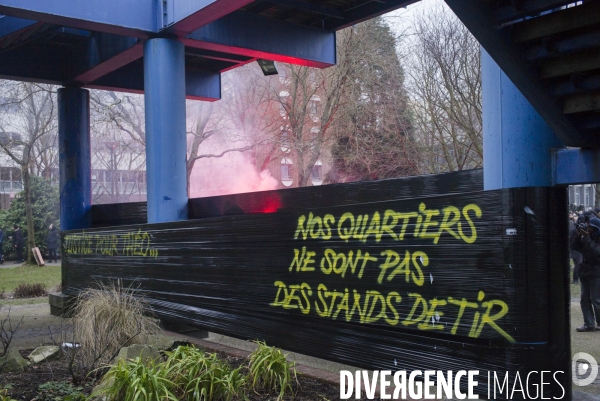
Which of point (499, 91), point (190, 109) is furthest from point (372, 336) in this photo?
point (190, 109)

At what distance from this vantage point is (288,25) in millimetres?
9906

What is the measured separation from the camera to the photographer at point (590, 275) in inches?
341

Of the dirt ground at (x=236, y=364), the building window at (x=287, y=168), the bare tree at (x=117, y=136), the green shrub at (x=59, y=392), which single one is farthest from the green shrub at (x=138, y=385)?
the bare tree at (x=117, y=136)

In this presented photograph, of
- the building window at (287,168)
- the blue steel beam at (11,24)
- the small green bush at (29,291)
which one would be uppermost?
the blue steel beam at (11,24)

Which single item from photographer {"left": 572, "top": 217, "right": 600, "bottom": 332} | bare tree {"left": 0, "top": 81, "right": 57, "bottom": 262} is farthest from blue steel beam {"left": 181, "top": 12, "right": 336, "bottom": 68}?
bare tree {"left": 0, "top": 81, "right": 57, "bottom": 262}

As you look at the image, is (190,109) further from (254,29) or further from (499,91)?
(499,91)

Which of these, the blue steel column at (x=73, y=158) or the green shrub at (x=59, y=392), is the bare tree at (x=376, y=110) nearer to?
the blue steel column at (x=73, y=158)

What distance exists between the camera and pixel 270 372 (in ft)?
16.3

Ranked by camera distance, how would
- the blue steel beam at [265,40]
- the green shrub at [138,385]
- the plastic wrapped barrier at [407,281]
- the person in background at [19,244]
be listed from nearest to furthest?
the plastic wrapped barrier at [407,281]
the green shrub at [138,385]
the blue steel beam at [265,40]
the person in background at [19,244]

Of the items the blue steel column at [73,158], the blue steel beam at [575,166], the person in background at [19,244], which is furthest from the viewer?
the person in background at [19,244]

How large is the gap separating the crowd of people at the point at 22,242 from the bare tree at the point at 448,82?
1754 centimetres

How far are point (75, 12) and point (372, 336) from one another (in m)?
6.03

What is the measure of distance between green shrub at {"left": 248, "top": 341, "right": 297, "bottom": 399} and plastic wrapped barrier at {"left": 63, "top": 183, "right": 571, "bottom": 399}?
62 centimetres

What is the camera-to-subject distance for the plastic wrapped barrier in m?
4.13
